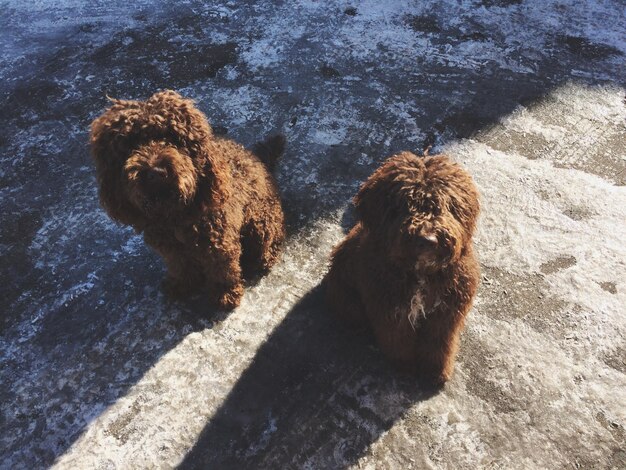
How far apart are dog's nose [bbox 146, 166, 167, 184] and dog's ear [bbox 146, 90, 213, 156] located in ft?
0.87

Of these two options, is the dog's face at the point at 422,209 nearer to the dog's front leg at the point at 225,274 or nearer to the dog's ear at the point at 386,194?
the dog's ear at the point at 386,194

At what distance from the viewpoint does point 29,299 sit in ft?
11.7

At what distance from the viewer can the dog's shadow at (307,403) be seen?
284cm

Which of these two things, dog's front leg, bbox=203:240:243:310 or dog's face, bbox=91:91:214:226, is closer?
dog's face, bbox=91:91:214:226

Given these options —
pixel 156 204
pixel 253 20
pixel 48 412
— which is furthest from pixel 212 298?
pixel 253 20

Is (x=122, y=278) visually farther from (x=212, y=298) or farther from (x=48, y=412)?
(x=48, y=412)

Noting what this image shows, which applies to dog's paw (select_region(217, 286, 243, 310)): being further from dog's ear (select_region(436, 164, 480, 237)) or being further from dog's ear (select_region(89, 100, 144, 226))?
dog's ear (select_region(436, 164, 480, 237))

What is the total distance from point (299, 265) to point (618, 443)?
2.41 meters

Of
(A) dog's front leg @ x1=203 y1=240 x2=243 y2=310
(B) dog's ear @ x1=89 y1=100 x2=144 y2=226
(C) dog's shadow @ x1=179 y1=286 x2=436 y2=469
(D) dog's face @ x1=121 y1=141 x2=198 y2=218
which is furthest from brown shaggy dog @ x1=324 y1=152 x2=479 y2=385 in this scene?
(B) dog's ear @ x1=89 y1=100 x2=144 y2=226

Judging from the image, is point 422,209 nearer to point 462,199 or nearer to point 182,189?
point 462,199

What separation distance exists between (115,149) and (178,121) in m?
0.40

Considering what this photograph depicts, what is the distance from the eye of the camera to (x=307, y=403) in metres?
3.02

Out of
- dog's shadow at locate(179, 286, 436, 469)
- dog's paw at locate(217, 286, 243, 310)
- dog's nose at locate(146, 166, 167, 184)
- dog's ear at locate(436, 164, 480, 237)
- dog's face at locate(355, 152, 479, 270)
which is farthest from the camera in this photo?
dog's paw at locate(217, 286, 243, 310)

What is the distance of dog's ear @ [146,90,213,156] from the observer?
2680mm
